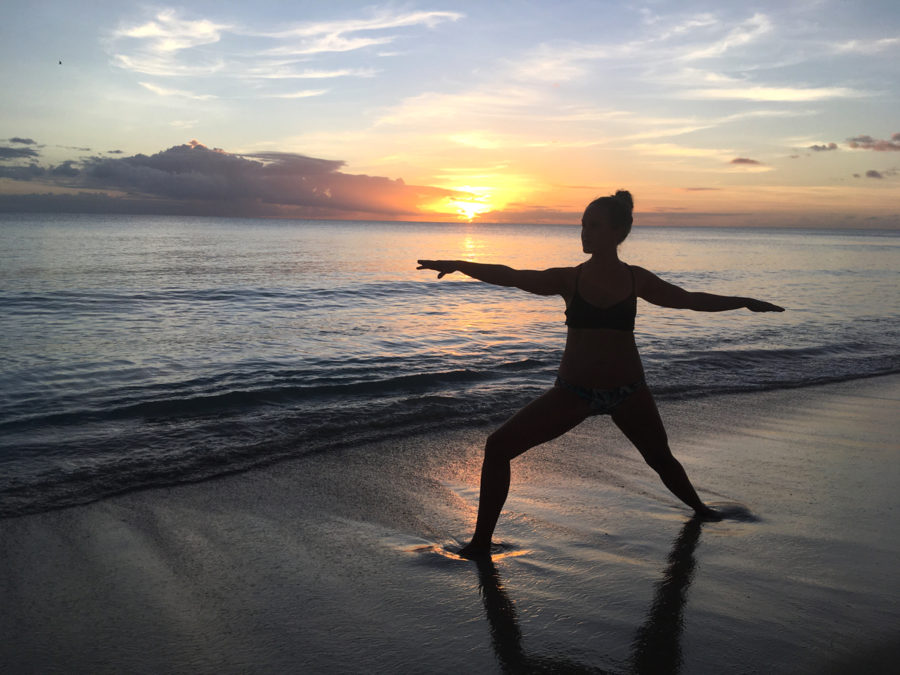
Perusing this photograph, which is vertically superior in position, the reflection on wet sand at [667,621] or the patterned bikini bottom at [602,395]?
the patterned bikini bottom at [602,395]

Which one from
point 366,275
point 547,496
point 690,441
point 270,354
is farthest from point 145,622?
point 366,275

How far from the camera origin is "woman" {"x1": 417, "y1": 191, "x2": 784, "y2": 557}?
3.57 metres

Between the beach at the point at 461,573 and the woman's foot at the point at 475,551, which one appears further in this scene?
the woman's foot at the point at 475,551

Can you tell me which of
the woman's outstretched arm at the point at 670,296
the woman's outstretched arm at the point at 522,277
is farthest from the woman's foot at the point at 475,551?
the woman's outstretched arm at the point at 670,296

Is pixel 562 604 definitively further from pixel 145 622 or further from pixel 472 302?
pixel 472 302

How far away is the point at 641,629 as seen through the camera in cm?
306

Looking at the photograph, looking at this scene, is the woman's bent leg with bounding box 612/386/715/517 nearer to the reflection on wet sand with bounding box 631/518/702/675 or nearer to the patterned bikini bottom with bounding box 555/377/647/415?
the patterned bikini bottom with bounding box 555/377/647/415

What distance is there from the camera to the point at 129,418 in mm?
7668

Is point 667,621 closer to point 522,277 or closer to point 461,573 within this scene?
point 461,573

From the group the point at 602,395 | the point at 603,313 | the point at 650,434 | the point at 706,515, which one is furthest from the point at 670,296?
the point at 706,515

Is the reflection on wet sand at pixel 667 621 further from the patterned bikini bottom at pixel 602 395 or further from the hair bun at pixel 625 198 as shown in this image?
the hair bun at pixel 625 198

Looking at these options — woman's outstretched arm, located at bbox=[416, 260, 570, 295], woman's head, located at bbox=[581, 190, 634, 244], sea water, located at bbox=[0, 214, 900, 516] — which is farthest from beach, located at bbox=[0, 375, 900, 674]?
woman's head, located at bbox=[581, 190, 634, 244]

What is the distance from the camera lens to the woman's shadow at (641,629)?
2.77m

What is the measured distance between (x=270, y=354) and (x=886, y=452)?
9971mm
